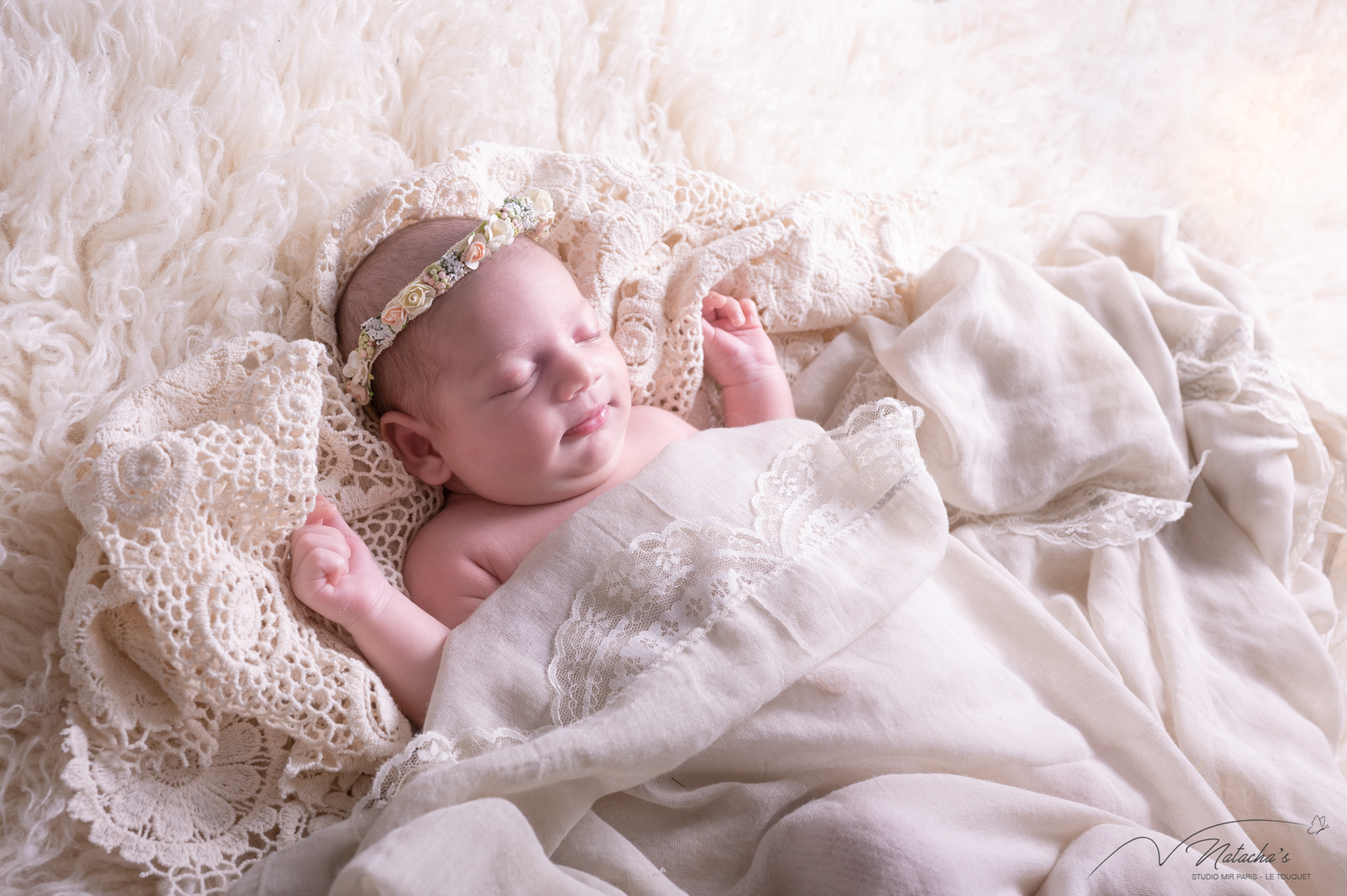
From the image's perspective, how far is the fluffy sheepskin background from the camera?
42.9 inches

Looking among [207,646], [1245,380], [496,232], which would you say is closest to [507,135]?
[496,232]

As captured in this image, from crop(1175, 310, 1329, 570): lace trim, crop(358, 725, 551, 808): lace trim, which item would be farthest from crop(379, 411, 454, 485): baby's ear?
crop(1175, 310, 1329, 570): lace trim

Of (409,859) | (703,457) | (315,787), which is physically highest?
(703,457)

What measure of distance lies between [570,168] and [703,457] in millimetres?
507

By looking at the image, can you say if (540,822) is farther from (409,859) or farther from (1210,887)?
(1210,887)

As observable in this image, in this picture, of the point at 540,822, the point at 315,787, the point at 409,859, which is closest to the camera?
the point at 409,859

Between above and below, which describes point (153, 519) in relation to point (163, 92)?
below

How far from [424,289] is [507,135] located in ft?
1.23

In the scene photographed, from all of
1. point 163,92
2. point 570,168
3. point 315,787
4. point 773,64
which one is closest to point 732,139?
Result: point 773,64

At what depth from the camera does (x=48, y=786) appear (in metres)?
0.97

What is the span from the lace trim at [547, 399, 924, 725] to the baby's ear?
31 cm

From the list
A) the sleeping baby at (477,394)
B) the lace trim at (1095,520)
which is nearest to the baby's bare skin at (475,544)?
Result: the sleeping baby at (477,394)

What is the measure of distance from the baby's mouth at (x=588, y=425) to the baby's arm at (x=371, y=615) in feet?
1.00

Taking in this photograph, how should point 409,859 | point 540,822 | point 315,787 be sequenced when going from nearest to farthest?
point 409,859, point 540,822, point 315,787
